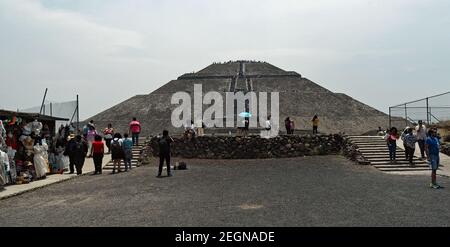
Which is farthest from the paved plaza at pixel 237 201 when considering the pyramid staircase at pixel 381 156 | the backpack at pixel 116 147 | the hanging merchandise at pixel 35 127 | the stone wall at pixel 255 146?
the stone wall at pixel 255 146

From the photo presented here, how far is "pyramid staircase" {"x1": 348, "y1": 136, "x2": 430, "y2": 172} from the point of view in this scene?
1680 cm

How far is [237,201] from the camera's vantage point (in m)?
9.89

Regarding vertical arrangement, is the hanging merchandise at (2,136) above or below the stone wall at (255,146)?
above

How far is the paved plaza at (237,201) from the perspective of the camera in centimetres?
795

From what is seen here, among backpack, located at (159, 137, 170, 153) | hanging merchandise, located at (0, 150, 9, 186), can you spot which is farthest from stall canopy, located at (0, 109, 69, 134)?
backpack, located at (159, 137, 170, 153)

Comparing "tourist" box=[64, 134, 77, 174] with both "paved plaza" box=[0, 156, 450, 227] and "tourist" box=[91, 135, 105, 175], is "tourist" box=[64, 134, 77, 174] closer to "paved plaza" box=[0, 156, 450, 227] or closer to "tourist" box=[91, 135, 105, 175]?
"tourist" box=[91, 135, 105, 175]

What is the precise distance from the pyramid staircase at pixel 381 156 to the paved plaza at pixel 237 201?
4.90 feet

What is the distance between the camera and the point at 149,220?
802 cm

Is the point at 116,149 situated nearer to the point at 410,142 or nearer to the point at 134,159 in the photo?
the point at 134,159

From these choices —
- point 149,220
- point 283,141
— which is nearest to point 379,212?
point 149,220

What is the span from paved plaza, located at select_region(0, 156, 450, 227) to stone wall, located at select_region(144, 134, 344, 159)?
6431mm

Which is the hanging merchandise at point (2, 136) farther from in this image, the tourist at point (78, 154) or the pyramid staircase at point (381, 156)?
the pyramid staircase at point (381, 156)

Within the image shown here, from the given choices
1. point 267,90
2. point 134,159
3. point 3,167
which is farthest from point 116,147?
point 267,90
